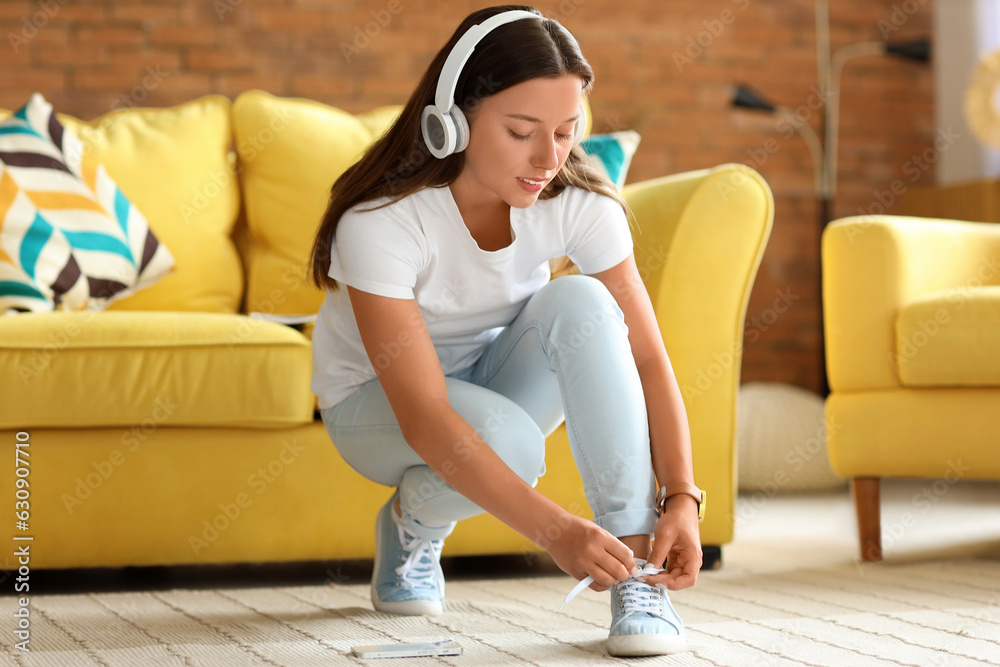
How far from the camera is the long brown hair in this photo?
1.12 metres

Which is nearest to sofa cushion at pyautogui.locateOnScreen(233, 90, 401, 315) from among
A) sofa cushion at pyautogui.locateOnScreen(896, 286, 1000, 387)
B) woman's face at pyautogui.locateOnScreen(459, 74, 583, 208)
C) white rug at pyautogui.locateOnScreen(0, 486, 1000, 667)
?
white rug at pyautogui.locateOnScreen(0, 486, 1000, 667)

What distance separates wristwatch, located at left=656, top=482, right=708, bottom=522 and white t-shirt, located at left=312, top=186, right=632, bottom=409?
305mm

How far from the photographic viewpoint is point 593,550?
101cm

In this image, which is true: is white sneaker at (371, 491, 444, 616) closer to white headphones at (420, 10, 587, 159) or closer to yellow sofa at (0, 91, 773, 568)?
yellow sofa at (0, 91, 773, 568)

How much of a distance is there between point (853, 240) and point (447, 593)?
0.95m

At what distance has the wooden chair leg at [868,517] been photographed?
5.97ft

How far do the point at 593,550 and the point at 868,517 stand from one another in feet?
3.27

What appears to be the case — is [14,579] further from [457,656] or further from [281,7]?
[281,7]

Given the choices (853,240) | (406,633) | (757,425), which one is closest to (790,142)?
(757,425)

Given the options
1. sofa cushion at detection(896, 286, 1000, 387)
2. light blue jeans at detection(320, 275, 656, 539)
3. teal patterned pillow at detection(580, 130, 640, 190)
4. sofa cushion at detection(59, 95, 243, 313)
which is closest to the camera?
light blue jeans at detection(320, 275, 656, 539)

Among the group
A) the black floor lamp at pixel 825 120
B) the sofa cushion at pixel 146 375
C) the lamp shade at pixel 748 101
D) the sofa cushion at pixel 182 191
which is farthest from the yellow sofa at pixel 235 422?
the black floor lamp at pixel 825 120

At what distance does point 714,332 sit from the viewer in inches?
67.7

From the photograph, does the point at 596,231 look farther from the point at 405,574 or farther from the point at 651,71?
the point at 651,71

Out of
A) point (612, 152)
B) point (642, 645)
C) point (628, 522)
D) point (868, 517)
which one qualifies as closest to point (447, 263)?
point (628, 522)
